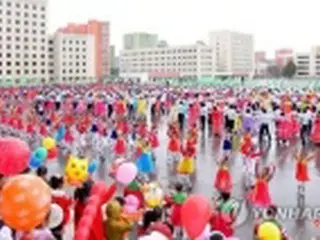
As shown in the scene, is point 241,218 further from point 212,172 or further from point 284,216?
point 212,172

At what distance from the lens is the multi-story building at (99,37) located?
101 m

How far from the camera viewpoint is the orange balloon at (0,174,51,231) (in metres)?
4.79

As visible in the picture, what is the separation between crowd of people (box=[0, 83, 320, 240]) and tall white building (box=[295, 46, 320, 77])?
266 ft

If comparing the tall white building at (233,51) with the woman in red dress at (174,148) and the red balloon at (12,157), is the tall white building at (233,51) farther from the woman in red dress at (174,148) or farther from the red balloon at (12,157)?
the red balloon at (12,157)

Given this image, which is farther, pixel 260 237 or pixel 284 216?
pixel 284 216

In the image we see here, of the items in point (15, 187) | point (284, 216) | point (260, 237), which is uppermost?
point (15, 187)

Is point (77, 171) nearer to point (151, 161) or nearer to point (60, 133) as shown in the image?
point (151, 161)

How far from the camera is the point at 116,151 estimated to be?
1370cm

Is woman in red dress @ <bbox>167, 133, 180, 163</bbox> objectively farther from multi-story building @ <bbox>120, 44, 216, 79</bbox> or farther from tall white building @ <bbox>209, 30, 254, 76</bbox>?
tall white building @ <bbox>209, 30, 254, 76</bbox>

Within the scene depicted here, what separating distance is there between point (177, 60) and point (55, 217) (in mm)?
95866

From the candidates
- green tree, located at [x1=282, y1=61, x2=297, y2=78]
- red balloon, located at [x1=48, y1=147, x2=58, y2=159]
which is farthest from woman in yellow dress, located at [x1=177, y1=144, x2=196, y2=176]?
green tree, located at [x1=282, y1=61, x2=297, y2=78]

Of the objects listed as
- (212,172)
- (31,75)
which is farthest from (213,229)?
(31,75)

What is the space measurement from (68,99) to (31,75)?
5780 cm

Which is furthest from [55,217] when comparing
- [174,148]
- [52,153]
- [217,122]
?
[217,122]
